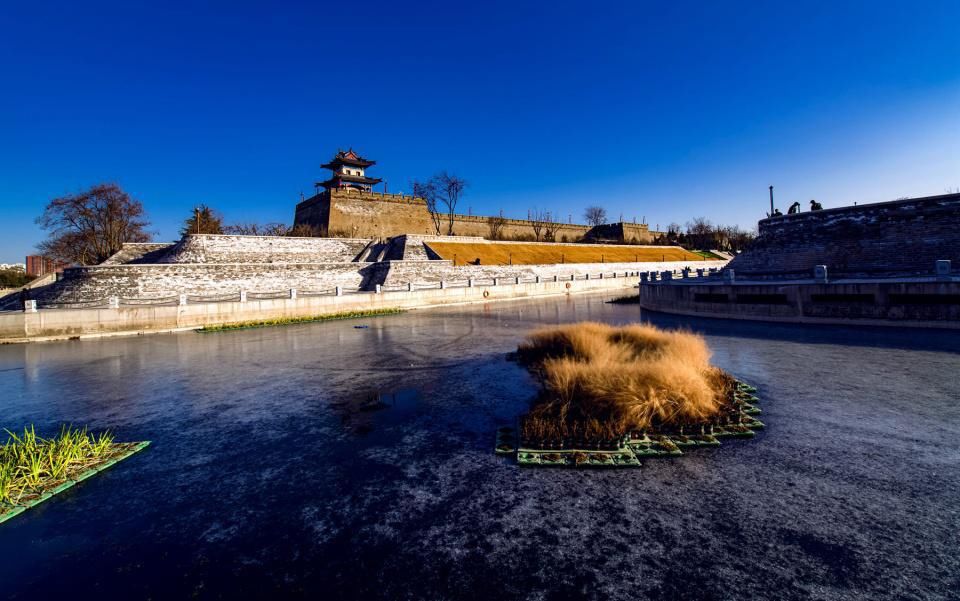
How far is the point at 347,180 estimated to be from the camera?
210 ft

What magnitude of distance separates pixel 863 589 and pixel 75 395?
43.9 feet

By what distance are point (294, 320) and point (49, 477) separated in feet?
62.8

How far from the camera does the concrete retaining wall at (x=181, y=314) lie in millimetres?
18672

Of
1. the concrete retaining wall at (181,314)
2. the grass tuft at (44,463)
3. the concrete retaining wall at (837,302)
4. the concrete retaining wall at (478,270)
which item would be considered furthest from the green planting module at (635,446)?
the concrete retaining wall at (478,270)

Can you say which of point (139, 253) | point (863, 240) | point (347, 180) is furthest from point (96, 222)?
point (863, 240)

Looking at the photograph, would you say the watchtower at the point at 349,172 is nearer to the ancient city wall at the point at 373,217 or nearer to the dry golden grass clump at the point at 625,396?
the ancient city wall at the point at 373,217

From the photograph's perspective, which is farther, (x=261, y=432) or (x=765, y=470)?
(x=261, y=432)

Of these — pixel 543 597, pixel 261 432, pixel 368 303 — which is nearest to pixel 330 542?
pixel 543 597

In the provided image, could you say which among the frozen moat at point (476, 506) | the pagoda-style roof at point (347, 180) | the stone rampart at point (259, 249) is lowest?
the frozen moat at point (476, 506)

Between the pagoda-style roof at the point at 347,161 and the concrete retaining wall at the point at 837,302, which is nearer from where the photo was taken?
the concrete retaining wall at the point at 837,302

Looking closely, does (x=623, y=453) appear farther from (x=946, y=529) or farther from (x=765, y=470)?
(x=946, y=529)

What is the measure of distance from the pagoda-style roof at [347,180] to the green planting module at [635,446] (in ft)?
212

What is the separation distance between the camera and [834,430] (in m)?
5.66

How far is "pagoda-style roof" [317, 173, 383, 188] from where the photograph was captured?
209ft
